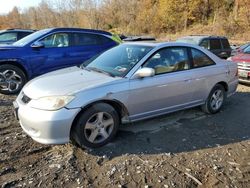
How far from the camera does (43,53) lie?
7801 millimetres

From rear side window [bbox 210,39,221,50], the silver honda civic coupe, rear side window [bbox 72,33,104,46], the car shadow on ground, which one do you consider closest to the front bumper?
the silver honda civic coupe

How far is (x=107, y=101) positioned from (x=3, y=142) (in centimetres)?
170

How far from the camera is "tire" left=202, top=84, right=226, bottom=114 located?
20.3 ft

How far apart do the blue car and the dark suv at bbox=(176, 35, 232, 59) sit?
220 inches

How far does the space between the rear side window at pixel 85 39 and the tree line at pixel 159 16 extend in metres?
24.4

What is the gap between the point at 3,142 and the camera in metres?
4.64

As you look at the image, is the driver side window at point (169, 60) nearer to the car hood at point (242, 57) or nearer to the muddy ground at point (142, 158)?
the muddy ground at point (142, 158)

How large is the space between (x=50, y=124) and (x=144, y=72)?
64.4 inches

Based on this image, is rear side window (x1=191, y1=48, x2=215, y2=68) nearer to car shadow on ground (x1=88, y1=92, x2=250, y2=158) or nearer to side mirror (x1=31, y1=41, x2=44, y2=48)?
car shadow on ground (x1=88, y1=92, x2=250, y2=158)

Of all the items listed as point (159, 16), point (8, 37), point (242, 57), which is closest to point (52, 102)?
point (242, 57)

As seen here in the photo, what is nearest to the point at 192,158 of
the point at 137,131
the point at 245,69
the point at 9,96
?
the point at 137,131

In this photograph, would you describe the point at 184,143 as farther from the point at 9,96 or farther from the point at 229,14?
the point at 229,14

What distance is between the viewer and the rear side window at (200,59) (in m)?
5.83

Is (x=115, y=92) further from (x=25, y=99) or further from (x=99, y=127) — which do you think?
(x=25, y=99)
